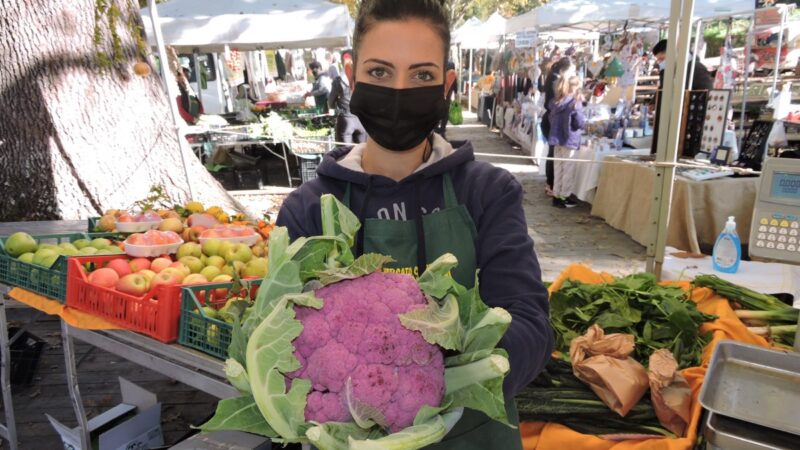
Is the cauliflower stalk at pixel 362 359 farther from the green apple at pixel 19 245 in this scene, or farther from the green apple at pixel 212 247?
the green apple at pixel 19 245

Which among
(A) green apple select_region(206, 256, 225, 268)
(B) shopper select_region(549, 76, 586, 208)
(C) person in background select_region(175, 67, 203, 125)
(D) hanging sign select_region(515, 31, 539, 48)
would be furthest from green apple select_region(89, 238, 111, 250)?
(D) hanging sign select_region(515, 31, 539, 48)

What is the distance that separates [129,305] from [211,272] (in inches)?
16.0

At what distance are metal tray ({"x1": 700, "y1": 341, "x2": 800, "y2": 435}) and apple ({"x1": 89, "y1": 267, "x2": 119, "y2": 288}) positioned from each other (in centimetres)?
218

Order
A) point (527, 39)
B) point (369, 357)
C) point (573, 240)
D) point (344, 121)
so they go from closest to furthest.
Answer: point (369, 357), point (573, 240), point (344, 121), point (527, 39)

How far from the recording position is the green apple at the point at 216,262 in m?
2.59

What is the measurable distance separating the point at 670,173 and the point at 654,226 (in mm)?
314

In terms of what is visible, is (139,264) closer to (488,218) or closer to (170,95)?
(488,218)

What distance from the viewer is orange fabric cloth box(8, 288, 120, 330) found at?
225 cm

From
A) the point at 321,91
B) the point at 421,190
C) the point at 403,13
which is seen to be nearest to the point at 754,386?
the point at 421,190

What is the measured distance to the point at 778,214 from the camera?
1.81 m

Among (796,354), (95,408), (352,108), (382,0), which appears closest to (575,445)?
(796,354)

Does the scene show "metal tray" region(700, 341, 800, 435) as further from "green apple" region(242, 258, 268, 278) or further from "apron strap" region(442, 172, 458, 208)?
"green apple" region(242, 258, 268, 278)

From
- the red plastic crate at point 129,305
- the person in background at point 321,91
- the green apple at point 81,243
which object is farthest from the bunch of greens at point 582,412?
the person in background at point 321,91

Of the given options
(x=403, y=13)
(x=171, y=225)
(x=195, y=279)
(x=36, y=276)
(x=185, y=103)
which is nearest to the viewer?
(x=403, y=13)
